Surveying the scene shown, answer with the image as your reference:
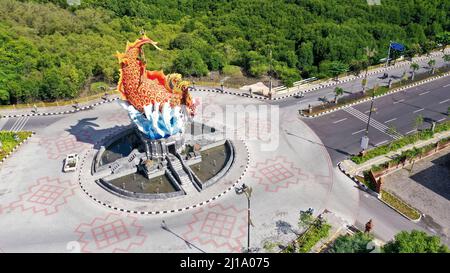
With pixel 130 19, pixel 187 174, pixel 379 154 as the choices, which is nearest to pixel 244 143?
pixel 187 174

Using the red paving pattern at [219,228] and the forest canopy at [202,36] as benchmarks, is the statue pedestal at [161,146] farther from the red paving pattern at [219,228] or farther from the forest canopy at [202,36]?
the forest canopy at [202,36]

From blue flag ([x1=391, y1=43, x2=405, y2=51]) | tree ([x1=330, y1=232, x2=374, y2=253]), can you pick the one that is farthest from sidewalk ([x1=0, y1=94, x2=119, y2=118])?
blue flag ([x1=391, y1=43, x2=405, y2=51])

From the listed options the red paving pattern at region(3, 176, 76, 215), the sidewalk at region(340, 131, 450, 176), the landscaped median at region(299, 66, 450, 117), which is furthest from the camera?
the landscaped median at region(299, 66, 450, 117)

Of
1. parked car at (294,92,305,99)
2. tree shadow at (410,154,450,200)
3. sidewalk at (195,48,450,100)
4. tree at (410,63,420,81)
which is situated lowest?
tree shadow at (410,154,450,200)

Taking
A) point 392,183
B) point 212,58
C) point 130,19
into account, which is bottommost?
point 392,183

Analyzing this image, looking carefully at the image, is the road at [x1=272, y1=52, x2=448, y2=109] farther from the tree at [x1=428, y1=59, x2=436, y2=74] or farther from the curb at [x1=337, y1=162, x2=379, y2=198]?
the curb at [x1=337, y1=162, x2=379, y2=198]

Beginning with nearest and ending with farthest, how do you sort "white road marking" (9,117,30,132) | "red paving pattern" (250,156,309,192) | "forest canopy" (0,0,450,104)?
"red paving pattern" (250,156,309,192) → "white road marking" (9,117,30,132) → "forest canopy" (0,0,450,104)

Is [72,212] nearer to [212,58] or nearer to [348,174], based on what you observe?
[348,174]
